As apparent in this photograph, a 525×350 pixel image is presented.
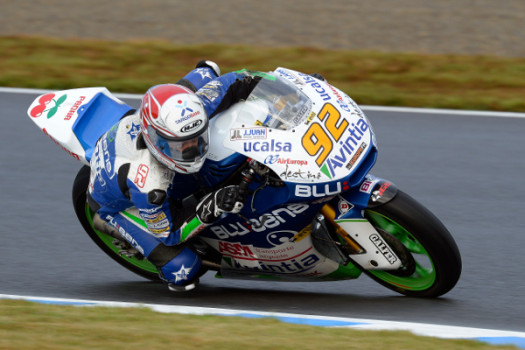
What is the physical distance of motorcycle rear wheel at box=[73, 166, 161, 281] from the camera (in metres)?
5.81

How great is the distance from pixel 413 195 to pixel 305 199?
2.61 metres

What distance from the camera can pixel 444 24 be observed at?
1173 cm

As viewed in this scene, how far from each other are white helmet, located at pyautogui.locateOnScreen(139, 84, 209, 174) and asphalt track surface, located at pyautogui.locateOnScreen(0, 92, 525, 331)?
1.15 metres

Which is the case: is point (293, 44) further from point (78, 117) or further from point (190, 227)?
point (190, 227)

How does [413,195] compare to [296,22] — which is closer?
[413,195]

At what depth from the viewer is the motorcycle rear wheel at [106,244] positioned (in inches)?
229

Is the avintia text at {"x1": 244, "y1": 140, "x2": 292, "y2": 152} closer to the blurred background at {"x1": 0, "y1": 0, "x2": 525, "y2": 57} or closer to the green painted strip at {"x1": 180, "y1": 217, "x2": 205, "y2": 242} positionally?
the green painted strip at {"x1": 180, "y1": 217, "x2": 205, "y2": 242}

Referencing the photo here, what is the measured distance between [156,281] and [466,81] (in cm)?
515

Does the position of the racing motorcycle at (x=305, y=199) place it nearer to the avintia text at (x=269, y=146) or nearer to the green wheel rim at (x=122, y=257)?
the avintia text at (x=269, y=146)

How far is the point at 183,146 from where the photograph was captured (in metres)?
4.52

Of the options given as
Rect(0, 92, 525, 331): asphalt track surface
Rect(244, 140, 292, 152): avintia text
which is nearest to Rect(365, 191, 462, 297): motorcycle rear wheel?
Rect(0, 92, 525, 331): asphalt track surface

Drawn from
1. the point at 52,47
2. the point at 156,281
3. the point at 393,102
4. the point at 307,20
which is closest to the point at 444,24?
the point at 307,20

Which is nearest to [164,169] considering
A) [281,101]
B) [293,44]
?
[281,101]

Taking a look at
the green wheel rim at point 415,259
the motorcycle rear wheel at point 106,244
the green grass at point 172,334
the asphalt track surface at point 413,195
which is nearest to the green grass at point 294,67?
the asphalt track surface at point 413,195
